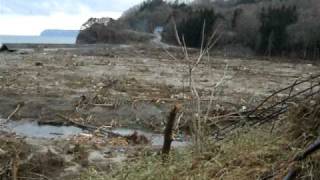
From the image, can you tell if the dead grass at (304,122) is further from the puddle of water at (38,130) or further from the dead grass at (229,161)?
the puddle of water at (38,130)

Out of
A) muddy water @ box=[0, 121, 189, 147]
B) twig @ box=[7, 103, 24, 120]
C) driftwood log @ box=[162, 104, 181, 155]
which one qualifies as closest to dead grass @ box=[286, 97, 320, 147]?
driftwood log @ box=[162, 104, 181, 155]

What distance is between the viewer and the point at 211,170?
16.0 feet

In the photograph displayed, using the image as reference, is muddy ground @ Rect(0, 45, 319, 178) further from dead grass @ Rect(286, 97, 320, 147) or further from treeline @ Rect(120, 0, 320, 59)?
treeline @ Rect(120, 0, 320, 59)

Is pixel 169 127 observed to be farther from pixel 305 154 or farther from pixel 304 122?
pixel 305 154

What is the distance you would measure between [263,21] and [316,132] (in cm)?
4521

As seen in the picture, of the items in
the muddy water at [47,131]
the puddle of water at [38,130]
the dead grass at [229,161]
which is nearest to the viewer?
the dead grass at [229,161]

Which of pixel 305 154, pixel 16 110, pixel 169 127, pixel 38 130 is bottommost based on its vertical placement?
pixel 38 130

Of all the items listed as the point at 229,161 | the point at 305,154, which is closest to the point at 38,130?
the point at 229,161

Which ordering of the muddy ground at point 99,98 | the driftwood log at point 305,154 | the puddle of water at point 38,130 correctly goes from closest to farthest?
the driftwood log at point 305,154, the muddy ground at point 99,98, the puddle of water at point 38,130

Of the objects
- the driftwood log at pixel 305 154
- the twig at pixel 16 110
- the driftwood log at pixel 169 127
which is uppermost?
the driftwood log at pixel 305 154

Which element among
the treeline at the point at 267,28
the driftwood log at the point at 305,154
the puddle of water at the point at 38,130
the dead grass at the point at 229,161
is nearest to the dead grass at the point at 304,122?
the dead grass at the point at 229,161

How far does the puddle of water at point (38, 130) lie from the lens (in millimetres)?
12406

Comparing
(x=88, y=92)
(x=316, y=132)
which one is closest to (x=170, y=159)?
(x=316, y=132)

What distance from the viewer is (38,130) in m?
13.1
